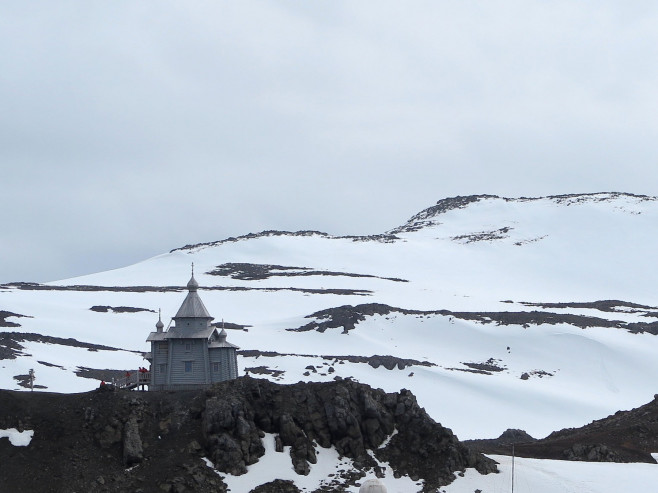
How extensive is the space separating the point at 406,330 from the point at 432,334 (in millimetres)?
3110

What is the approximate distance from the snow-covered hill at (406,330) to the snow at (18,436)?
25114mm

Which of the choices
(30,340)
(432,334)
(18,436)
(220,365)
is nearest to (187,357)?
(220,365)

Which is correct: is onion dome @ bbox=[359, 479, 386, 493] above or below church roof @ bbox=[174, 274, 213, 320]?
below

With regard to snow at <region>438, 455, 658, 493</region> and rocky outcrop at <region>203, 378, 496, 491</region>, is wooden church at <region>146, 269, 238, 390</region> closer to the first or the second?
rocky outcrop at <region>203, 378, 496, 491</region>

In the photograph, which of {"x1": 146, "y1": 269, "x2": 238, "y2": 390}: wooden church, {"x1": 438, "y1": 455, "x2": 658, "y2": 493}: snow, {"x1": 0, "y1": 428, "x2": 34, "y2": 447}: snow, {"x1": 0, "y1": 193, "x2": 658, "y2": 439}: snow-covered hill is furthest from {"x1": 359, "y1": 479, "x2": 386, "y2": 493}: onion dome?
{"x1": 0, "y1": 193, "x2": 658, "y2": 439}: snow-covered hill

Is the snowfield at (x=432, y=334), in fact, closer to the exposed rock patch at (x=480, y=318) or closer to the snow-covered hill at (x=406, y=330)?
the snow-covered hill at (x=406, y=330)

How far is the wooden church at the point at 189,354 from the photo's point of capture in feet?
180

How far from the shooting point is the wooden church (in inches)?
2162

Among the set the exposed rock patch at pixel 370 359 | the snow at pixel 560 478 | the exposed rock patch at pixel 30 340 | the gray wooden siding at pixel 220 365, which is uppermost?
the exposed rock patch at pixel 30 340

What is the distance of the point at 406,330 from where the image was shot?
108938 millimetres

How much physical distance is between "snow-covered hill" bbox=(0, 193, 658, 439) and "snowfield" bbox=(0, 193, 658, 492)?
252 millimetres

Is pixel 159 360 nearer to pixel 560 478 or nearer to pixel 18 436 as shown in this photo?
pixel 18 436

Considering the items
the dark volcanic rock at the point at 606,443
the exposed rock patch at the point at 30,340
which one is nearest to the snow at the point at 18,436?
the dark volcanic rock at the point at 606,443

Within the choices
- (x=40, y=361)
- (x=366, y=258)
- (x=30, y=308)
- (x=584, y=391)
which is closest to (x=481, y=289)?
(x=366, y=258)
